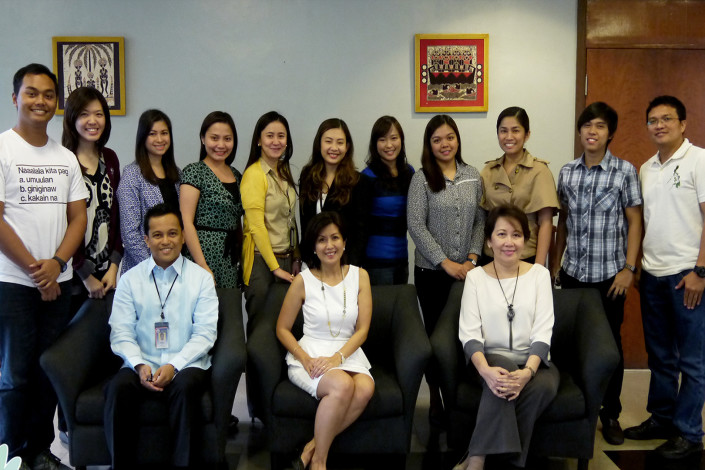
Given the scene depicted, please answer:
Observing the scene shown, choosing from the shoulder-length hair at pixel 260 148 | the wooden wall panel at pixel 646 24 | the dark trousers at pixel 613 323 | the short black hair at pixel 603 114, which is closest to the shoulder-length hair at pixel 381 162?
the shoulder-length hair at pixel 260 148

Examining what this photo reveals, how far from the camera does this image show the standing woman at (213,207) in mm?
2900

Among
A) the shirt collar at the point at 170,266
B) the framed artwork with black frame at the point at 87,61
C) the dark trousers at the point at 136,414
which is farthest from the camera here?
the framed artwork with black frame at the point at 87,61

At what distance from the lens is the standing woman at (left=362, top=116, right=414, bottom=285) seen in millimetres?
3121

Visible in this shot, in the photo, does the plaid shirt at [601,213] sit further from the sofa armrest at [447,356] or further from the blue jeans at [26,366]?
the blue jeans at [26,366]

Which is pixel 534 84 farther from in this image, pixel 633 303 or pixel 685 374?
pixel 685 374

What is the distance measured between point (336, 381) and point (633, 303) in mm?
2564

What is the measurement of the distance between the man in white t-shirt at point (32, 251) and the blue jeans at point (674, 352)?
2702mm

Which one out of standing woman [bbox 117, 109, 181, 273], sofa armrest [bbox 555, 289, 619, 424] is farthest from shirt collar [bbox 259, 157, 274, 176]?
sofa armrest [bbox 555, 289, 619, 424]

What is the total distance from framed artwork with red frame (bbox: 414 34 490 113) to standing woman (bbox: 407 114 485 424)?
903 mm

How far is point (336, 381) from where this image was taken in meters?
2.40

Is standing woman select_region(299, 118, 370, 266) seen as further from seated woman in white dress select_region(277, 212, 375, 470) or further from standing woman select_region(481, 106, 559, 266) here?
standing woman select_region(481, 106, 559, 266)

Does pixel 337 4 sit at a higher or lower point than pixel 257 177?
higher

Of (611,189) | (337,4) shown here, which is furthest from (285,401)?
(337,4)

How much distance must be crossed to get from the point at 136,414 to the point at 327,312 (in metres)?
0.89
